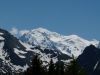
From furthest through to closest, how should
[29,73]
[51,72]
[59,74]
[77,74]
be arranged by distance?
1. [59,74]
2. [51,72]
3. [77,74]
4. [29,73]

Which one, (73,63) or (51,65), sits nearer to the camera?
(73,63)

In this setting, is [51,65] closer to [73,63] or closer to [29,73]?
[73,63]

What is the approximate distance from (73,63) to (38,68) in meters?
7.66

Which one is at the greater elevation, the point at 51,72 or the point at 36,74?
the point at 51,72

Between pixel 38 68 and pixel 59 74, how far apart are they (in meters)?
23.5

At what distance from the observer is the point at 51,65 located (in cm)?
8169

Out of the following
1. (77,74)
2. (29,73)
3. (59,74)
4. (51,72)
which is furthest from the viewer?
(59,74)

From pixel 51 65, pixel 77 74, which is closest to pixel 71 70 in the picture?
pixel 77 74

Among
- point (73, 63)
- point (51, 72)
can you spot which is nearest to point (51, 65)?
point (51, 72)

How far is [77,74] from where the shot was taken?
67.0 meters

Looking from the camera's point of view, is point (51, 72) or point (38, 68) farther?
point (51, 72)

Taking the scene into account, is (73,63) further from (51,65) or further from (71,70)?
(51,65)

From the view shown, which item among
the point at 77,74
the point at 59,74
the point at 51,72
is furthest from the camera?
the point at 59,74

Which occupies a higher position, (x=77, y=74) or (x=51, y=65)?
(x=51, y=65)
